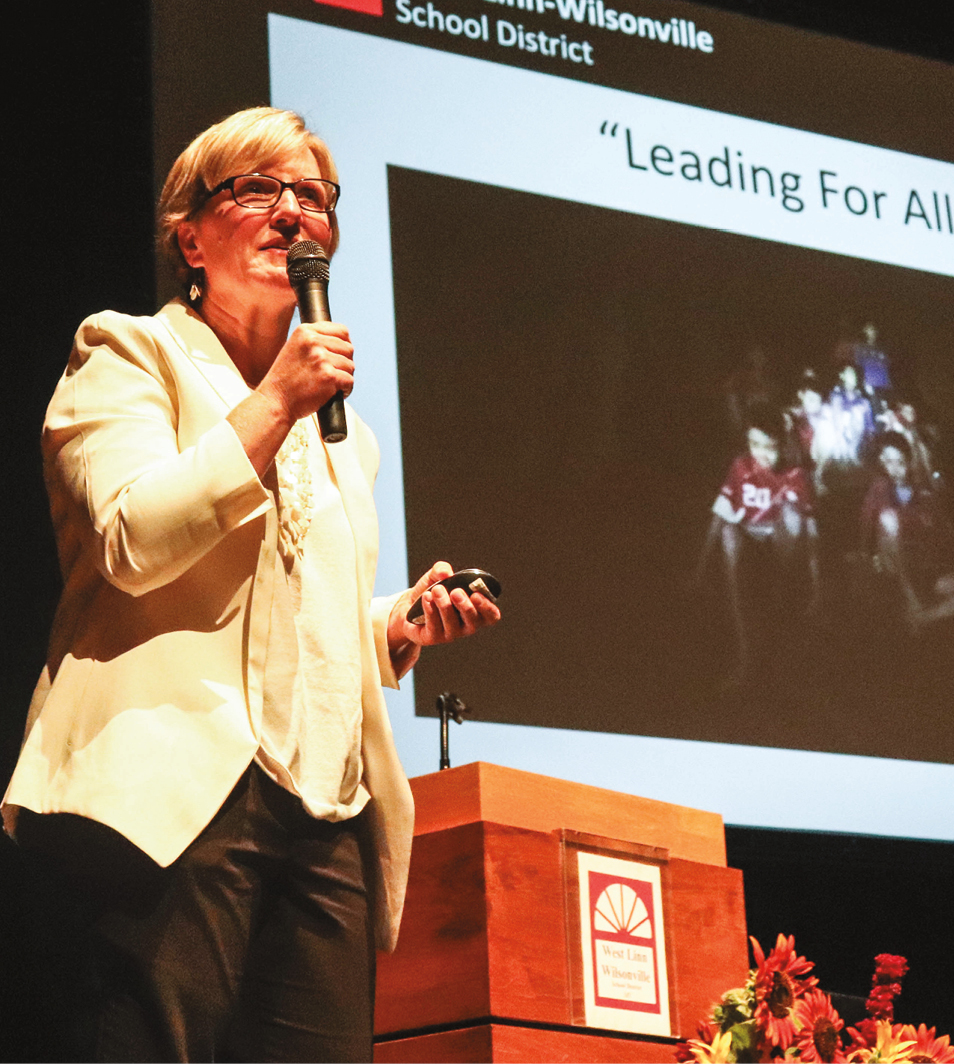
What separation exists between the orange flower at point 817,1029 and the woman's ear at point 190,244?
0.97 meters

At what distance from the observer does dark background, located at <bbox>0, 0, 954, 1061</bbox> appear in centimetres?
263

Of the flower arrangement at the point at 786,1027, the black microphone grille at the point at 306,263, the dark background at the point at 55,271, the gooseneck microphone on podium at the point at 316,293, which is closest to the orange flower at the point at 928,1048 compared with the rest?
the flower arrangement at the point at 786,1027

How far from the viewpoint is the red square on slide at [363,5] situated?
309cm

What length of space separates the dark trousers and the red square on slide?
88.5 inches

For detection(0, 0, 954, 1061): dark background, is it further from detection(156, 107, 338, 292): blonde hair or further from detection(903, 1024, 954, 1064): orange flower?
detection(903, 1024, 954, 1064): orange flower

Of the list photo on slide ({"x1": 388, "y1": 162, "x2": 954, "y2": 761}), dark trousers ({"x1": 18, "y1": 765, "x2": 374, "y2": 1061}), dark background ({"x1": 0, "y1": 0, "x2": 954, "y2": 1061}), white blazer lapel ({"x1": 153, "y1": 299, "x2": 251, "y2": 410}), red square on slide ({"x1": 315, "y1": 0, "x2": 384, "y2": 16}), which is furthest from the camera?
red square on slide ({"x1": 315, "y1": 0, "x2": 384, "y2": 16})

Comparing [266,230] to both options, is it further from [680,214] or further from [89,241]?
[680,214]

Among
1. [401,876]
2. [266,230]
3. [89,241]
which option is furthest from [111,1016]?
[89,241]

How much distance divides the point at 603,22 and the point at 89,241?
130cm

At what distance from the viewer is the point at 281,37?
9.81ft

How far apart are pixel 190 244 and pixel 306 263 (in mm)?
196

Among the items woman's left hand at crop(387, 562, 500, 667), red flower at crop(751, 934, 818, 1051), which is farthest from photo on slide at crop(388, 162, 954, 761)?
red flower at crop(751, 934, 818, 1051)

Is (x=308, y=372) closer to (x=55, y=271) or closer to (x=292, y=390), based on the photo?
(x=292, y=390)

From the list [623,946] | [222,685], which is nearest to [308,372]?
[222,685]
